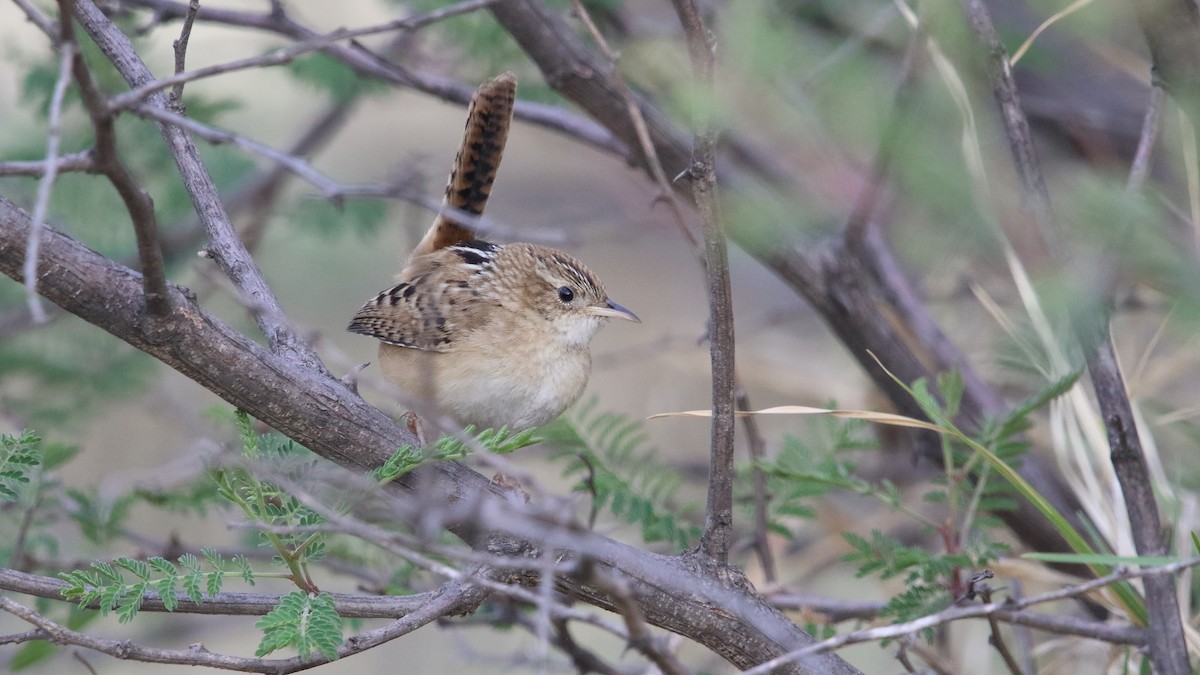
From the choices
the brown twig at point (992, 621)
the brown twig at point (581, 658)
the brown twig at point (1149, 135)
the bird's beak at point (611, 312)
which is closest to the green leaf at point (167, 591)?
the brown twig at point (581, 658)

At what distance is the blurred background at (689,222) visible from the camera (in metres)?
1.70

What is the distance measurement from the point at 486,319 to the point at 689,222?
4.78 ft

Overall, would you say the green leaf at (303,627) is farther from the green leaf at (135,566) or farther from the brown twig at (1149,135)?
the brown twig at (1149,135)

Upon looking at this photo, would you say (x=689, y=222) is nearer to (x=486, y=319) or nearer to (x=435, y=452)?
(x=486, y=319)

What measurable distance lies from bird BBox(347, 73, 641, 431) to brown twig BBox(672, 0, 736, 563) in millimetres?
1130

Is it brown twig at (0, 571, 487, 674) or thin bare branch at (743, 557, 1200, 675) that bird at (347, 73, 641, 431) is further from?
thin bare branch at (743, 557, 1200, 675)

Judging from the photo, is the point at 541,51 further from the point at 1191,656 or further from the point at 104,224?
the point at 1191,656

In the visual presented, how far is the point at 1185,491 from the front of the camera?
3336 millimetres

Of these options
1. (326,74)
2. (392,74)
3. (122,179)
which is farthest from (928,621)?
(326,74)

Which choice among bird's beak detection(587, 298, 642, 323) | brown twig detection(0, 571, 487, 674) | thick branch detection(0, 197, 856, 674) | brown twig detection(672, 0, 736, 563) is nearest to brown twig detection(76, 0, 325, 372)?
thick branch detection(0, 197, 856, 674)

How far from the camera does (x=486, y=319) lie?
3.39m

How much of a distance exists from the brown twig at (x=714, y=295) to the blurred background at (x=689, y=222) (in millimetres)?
67

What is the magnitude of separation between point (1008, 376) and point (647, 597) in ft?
9.38

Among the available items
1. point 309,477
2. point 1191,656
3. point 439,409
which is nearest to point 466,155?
point 439,409
